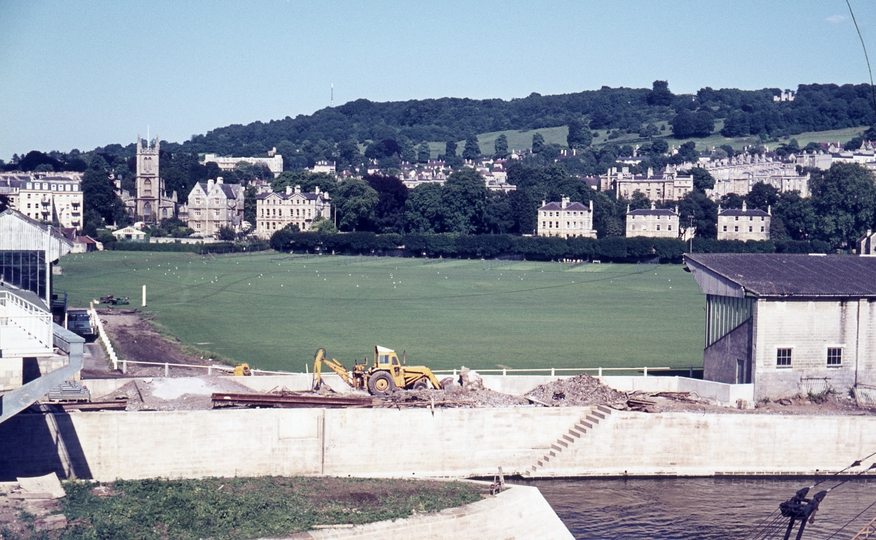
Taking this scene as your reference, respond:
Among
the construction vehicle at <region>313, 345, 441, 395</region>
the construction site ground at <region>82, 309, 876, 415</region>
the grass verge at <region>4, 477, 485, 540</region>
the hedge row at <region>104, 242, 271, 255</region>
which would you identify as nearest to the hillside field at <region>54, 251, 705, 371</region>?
the construction site ground at <region>82, 309, 876, 415</region>

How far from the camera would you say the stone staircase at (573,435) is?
28906mm

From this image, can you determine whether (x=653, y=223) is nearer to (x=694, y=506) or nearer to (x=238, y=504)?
(x=694, y=506)

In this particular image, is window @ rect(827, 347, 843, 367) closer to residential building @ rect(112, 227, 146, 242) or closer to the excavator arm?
the excavator arm

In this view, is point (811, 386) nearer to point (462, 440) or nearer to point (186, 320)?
point (462, 440)

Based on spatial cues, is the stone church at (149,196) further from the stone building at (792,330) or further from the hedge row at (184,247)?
the stone building at (792,330)

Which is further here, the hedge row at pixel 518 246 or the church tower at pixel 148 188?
the church tower at pixel 148 188

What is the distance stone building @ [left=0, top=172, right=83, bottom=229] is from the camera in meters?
142

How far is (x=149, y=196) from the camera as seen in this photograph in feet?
552

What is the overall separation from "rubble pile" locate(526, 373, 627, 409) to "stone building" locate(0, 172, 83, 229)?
119581 millimetres

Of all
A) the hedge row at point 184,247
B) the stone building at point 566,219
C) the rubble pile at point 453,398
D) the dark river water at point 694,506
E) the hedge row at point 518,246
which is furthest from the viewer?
the stone building at point 566,219

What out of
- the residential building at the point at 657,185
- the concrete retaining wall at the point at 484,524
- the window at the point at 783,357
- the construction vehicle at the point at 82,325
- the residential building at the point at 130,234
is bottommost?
the concrete retaining wall at the point at 484,524

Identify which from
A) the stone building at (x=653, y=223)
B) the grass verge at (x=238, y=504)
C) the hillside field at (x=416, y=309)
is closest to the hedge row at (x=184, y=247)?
the hillside field at (x=416, y=309)

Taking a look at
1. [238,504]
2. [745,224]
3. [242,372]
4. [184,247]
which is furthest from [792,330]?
[745,224]

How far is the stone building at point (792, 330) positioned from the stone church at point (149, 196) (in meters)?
141
